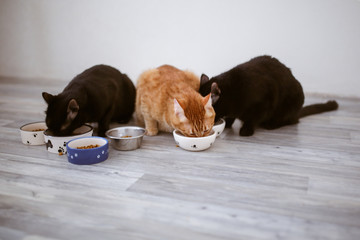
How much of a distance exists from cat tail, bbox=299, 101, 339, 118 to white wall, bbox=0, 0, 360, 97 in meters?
0.51

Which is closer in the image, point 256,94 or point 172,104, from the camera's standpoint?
point 172,104

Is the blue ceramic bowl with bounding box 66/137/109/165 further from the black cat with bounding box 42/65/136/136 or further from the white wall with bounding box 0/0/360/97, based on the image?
the white wall with bounding box 0/0/360/97

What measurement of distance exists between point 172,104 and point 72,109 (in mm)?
638

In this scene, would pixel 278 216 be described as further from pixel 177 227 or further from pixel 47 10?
pixel 47 10

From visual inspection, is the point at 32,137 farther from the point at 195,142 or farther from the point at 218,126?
the point at 218,126

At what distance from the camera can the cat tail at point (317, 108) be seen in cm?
281

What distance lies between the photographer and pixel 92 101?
2207 mm

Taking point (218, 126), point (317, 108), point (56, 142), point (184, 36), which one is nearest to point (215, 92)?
point (218, 126)

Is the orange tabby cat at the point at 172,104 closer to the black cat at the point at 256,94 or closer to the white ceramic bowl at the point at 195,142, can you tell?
the white ceramic bowl at the point at 195,142

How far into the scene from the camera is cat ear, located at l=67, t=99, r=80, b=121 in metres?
1.94

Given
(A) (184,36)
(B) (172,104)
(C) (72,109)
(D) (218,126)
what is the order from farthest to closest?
(A) (184,36) < (D) (218,126) < (B) (172,104) < (C) (72,109)

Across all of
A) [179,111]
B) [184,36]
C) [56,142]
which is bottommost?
[56,142]

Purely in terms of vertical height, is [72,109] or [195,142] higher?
[72,109]

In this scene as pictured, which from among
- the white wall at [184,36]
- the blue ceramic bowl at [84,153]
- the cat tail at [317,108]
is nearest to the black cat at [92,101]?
the blue ceramic bowl at [84,153]
